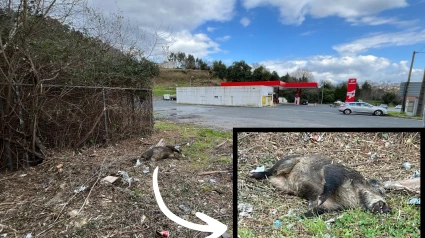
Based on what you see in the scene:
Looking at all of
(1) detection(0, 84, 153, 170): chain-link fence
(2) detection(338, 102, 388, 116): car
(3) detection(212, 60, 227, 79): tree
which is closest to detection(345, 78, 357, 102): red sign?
(2) detection(338, 102, 388, 116): car

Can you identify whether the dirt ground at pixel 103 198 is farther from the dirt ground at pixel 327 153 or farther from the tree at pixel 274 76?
the tree at pixel 274 76

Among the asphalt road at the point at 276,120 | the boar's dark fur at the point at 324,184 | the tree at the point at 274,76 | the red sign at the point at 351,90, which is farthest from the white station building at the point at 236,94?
the boar's dark fur at the point at 324,184

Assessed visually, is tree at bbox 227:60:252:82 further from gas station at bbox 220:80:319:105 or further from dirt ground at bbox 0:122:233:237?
dirt ground at bbox 0:122:233:237

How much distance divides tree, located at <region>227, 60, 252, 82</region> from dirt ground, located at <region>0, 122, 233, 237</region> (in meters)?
40.0

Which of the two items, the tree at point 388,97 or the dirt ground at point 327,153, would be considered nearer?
the dirt ground at point 327,153

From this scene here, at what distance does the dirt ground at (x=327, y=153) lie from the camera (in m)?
0.85

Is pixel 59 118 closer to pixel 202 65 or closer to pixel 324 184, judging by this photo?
pixel 324 184

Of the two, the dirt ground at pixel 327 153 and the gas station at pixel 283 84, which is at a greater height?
the gas station at pixel 283 84

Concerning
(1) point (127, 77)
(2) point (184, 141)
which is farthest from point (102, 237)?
(1) point (127, 77)

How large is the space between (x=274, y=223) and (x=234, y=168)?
1.15ft

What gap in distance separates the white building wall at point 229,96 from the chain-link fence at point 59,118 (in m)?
20.0

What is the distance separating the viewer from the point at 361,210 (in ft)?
3.18

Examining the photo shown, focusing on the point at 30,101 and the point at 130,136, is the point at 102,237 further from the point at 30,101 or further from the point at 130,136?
the point at 130,136

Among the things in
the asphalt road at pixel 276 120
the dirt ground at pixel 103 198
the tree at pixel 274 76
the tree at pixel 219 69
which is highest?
the tree at pixel 219 69
